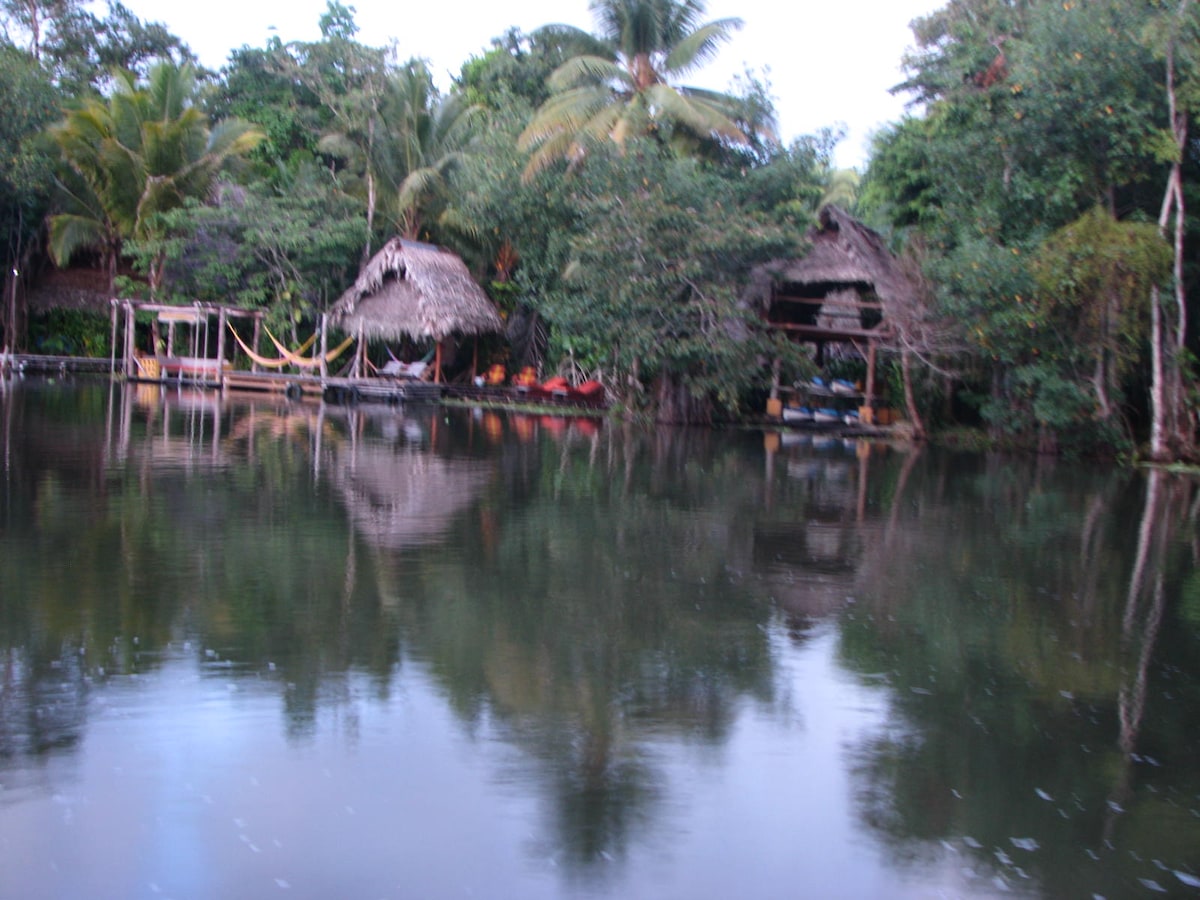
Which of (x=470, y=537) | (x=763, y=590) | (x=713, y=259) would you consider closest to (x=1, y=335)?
(x=713, y=259)

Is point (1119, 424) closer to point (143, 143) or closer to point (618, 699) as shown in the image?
point (618, 699)

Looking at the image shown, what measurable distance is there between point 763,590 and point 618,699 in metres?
Result: 2.58

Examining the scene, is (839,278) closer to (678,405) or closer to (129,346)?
(678,405)

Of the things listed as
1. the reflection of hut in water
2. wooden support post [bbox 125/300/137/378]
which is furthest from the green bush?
the reflection of hut in water

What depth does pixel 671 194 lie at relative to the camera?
2055 centimetres

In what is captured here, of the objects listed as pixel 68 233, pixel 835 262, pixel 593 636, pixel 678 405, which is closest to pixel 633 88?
pixel 835 262

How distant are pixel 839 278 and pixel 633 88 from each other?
5.45 meters

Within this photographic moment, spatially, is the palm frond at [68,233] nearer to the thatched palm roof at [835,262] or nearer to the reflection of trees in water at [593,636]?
the thatched palm roof at [835,262]

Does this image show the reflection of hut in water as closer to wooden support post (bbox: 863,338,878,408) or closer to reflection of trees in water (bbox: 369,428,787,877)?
reflection of trees in water (bbox: 369,428,787,877)

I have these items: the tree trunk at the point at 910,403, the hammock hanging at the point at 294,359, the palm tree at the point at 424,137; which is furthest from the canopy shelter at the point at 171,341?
the tree trunk at the point at 910,403

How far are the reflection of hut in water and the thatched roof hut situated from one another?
957cm

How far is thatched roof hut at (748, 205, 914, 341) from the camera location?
21609mm

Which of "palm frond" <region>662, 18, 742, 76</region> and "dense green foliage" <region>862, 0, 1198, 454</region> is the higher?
"palm frond" <region>662, 18, 742, 76</region>

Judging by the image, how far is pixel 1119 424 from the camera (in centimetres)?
1844
